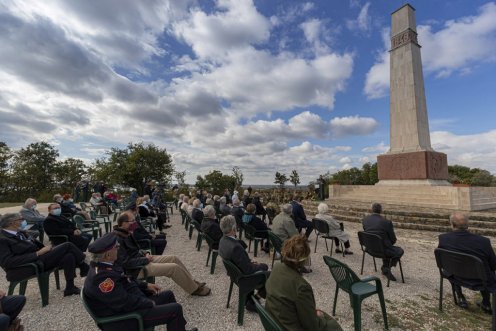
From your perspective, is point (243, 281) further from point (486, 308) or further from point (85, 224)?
point (85, 224)

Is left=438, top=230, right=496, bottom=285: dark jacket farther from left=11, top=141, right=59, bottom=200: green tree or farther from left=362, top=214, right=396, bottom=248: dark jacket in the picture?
left=11, top=141, right=59, bottom=200: green tree

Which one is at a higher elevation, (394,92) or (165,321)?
(394,92)

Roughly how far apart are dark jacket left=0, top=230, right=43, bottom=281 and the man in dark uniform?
1814 mm

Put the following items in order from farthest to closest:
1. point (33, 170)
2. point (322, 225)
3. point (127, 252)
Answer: point (33, 170), point (322, 225), point (127, 252)

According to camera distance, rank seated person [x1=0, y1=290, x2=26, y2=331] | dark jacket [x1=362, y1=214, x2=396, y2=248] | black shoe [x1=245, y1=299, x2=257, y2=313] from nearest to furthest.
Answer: seated person [x1=0, y1=290, x2=26, y2=331]
black shoe [x1=245, y1=299, x2=257, y2=313]
dark jacket [x1=362, y1=214, x2=396, y2=248]

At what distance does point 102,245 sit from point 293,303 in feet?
5.77

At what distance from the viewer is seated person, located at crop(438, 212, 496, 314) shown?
2984 millimetres

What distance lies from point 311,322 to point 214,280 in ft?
9.23

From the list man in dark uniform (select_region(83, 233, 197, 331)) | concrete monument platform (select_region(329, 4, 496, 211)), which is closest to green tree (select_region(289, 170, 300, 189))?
concrete monument platform (select_region(329, 4, 496, 211))

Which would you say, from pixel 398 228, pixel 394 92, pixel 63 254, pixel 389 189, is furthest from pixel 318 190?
pixel 63 254

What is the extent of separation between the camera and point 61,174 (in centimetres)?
2602

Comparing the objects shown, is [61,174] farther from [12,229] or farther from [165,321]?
[165,321]

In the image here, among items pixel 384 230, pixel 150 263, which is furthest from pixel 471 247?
pixel 150 263

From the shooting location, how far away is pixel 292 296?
180 cm
